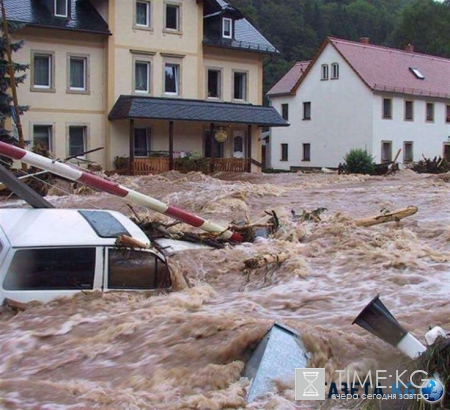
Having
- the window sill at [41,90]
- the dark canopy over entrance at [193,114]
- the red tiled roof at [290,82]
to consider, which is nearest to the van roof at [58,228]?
the dark canopy over entrance at [193,114]

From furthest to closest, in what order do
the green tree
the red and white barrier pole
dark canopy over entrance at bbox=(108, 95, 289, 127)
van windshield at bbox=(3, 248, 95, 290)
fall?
dark canopy over entrance at bbox=(108, 95, 289, 127) → the green tree → the red and white barrier pole → van windshield at bbox=(3, 248, 95, 290)

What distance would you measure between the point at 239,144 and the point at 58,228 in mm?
30426

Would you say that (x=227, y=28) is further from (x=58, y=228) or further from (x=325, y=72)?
(x=58, y=228)

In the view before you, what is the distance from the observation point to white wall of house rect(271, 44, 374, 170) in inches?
1873

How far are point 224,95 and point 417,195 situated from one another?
1652cm

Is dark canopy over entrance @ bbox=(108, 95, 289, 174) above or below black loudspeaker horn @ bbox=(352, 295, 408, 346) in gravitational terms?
above

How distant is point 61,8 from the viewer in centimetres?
3356

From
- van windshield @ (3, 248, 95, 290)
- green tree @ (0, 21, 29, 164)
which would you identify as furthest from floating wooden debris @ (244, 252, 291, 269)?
green tree @ (0, 21, 29, 164)

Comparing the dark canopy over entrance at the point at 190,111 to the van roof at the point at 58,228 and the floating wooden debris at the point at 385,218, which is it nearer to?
the floating wooden debris at the point at 385,218

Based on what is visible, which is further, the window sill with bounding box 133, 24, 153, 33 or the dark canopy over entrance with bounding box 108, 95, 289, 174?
the window sill with bounding box 133, 24, 153, 33

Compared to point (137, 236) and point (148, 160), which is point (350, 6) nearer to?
point (148, 160)

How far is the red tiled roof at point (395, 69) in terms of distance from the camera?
158ft

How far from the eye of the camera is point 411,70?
171 ft

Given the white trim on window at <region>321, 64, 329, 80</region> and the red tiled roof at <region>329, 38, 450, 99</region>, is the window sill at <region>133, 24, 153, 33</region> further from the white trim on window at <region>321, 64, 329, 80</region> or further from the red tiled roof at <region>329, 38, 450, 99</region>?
the white trim on window at <region>321, 64, 329, 80</region>
